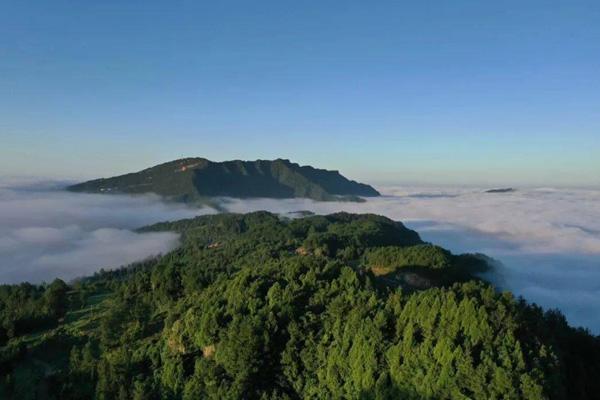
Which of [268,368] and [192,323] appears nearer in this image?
[268,368]

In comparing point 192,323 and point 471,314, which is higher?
point 471,314

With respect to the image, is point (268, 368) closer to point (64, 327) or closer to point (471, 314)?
point (471, 314)

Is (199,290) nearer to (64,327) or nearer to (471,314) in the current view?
(64,327)

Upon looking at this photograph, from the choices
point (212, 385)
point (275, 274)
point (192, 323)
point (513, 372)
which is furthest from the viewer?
point (275, 274)

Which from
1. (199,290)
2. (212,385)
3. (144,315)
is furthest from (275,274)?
(212,385)

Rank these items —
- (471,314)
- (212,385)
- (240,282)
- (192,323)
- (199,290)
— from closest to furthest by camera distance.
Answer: (471,314)
(212,385)
(192,323)
(240,282)
(199,290)

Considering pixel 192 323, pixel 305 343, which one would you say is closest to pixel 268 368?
pixel 305 343

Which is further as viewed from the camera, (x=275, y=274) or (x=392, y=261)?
(x=392, y=261)

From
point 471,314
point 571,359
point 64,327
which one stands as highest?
point 471,314

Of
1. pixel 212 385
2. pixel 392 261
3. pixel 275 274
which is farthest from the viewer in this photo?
pixel 392 261
